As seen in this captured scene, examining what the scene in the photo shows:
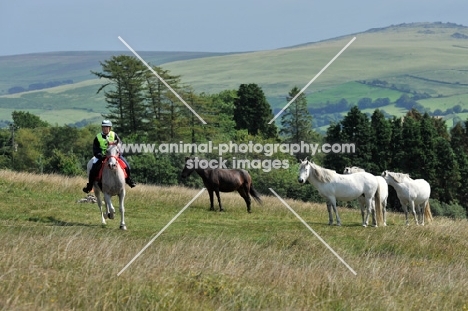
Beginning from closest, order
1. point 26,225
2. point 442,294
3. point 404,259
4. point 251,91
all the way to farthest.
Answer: point 442,294 → point 404,259 → point 26,225 → point 251,91

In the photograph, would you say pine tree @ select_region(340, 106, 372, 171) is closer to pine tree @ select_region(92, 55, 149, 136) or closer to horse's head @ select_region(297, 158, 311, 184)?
pine tree @ select_region(92, 55, 149, 136)

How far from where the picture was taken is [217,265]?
14258mm

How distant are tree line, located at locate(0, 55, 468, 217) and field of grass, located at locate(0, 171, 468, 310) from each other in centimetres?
3775

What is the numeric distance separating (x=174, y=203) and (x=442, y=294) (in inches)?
640

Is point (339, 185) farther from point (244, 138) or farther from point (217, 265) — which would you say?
point (244, 138)

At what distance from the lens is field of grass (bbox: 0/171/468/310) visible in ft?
37.8

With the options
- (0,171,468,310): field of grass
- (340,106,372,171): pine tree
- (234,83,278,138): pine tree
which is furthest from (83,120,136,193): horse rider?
(234,83,278,138): pine tree

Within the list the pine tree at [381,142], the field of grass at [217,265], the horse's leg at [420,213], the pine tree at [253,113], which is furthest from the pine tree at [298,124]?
the field of grass at [217,265]

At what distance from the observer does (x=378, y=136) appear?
77.4 metres

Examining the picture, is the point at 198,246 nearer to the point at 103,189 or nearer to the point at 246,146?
the point at 103,189

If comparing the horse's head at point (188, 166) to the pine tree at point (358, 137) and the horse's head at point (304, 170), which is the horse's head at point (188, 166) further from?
the pine tree at point (358, 137)

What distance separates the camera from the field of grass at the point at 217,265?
453 inches

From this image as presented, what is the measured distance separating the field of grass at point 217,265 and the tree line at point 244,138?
3775cm

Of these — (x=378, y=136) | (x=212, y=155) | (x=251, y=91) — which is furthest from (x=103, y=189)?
(x=251, y=91)
